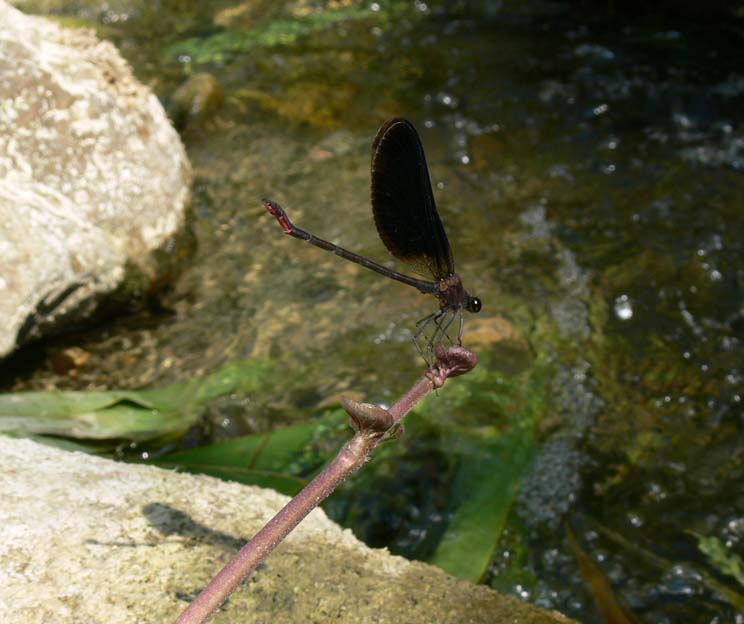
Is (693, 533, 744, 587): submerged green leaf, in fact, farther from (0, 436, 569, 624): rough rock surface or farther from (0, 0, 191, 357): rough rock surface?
(0, 0, 191, 357): rough rock surface

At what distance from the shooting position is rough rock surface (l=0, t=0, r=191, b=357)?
2969 mm

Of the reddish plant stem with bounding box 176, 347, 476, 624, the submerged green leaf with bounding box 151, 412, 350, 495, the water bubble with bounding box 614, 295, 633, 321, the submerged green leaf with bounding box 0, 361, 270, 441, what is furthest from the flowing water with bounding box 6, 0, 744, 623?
the reddish plant stem with bounding box 176, 347, 476, 624

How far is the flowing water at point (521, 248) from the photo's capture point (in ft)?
9.38

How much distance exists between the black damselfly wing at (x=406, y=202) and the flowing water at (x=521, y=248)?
1.07m

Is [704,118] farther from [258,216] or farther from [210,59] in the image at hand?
[210,59]

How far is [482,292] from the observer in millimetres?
3822

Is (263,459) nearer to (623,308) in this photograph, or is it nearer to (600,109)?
(623,308)

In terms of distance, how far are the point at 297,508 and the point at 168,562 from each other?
612 mm

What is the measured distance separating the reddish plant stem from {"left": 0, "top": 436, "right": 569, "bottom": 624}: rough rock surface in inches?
18.5

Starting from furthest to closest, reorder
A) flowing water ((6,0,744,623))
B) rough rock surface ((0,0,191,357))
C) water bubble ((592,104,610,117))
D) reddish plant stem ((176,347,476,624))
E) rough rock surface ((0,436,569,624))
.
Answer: water bubble ((592,104,610,117)) < rough rock surface ((0,0,191,357)) < flowing water ((6,0,744,623)) < rough rock surface ((0,436,569,624)) < reddish plant stem ((176,347,476,624))

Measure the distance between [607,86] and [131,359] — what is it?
11.8 feet

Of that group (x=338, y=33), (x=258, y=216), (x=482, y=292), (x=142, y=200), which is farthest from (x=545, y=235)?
(x=338, y=33)

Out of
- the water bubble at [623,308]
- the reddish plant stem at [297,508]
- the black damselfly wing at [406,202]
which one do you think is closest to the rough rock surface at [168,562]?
the reddish plant stem at [297,508]

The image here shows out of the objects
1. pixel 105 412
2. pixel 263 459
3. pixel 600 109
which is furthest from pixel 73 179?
pixel 600 109
